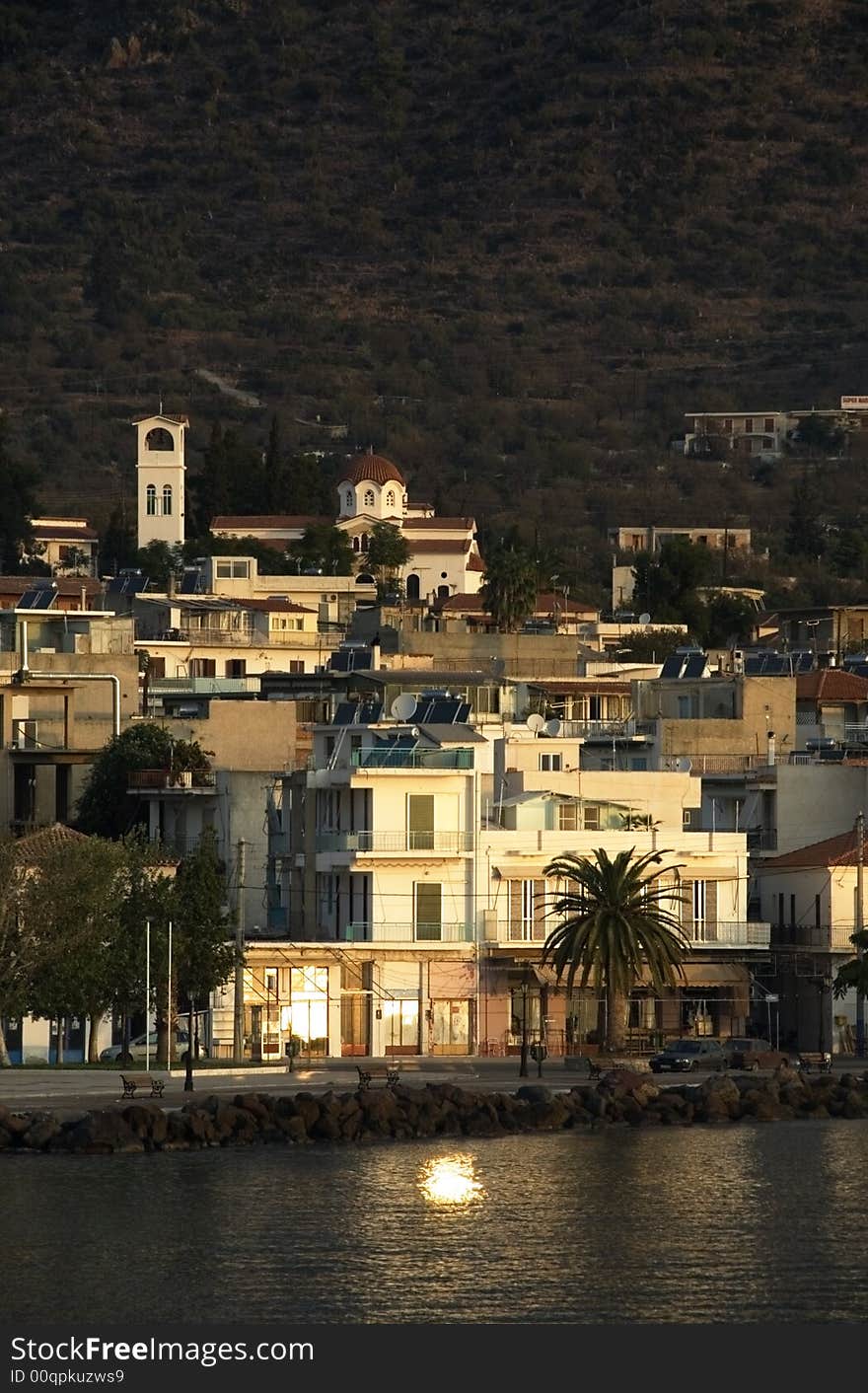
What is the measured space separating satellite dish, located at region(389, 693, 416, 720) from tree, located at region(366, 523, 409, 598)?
84.3 metres

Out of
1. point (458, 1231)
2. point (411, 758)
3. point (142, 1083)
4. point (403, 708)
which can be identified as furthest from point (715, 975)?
point (458, 1231)

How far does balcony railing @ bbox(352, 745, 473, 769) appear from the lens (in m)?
88.6

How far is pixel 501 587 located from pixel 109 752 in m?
60.9

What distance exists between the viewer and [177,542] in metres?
194

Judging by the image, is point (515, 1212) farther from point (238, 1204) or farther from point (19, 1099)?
point (19, 1099)

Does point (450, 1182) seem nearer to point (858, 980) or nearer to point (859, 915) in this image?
point (858, 980)

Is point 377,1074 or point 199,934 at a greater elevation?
point 199,934

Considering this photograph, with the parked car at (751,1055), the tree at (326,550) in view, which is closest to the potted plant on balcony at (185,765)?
the parked car at (751,1055)

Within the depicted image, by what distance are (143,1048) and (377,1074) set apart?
9.44 meters

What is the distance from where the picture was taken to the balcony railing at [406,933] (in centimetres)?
8794

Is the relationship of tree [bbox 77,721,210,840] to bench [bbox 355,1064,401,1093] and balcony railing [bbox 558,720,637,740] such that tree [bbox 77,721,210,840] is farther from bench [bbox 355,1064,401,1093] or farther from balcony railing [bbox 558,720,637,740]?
bench [bbox 355,1064,401,1093]

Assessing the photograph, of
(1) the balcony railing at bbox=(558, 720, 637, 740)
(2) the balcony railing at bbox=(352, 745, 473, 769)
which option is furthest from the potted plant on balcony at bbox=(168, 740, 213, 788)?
(1) the balcony railing at bbox=(558, 720, 637, 740)

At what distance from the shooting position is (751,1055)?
8581 centimetres

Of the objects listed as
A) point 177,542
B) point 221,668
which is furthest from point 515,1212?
point 177,542
